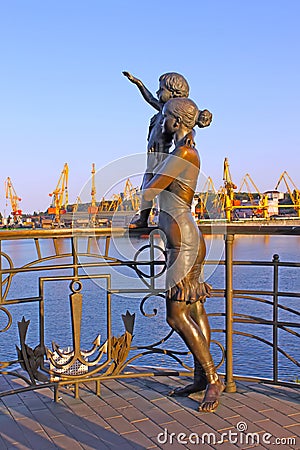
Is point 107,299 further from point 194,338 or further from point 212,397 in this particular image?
point 212,397

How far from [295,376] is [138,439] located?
3.47 metres

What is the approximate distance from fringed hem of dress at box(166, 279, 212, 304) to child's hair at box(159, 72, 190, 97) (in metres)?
1.07

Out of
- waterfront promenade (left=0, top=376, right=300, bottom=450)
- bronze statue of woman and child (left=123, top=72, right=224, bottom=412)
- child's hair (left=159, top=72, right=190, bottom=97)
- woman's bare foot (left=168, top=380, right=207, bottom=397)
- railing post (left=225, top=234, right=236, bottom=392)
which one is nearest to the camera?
waterfront promenade (left=0, top=376, right=300, bottom=450)

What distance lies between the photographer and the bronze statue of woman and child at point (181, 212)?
2770 mm

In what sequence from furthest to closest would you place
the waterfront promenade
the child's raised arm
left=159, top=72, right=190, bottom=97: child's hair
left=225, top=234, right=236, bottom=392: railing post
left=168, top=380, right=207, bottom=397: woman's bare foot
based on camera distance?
the child's raised arm < left=225, top=234, right=236, bottom=392: railing post < left=168, top=380, right=207, bottom=397: woman's bare foot < left=159, top=72, right=190, bottom=97: child's hair < the waterfront promenade

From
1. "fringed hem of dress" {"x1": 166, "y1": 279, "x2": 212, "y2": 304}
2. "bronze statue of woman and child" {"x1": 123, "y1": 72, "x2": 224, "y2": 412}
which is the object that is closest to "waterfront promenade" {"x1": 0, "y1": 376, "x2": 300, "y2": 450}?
"bronze statue of woman and child" {"x1": 123, "y1": 72, "x2": 224, "y2": 412}

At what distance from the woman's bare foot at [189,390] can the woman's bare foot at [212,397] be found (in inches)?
3.6

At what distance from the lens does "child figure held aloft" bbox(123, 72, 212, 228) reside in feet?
9.55

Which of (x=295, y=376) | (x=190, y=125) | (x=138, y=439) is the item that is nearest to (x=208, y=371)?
(x=138, y=439)

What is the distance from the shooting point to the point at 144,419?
2.71m

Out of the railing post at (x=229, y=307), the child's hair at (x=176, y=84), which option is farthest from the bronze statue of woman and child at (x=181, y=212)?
the railing post at (x=229, y=307)

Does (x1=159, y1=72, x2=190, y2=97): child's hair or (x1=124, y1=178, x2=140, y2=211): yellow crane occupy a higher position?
(x1=159, y1=72, x2=190, y2=97): child's hair

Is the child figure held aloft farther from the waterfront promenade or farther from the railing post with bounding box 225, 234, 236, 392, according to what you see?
the waterfront promenade

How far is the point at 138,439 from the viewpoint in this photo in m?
2.47
